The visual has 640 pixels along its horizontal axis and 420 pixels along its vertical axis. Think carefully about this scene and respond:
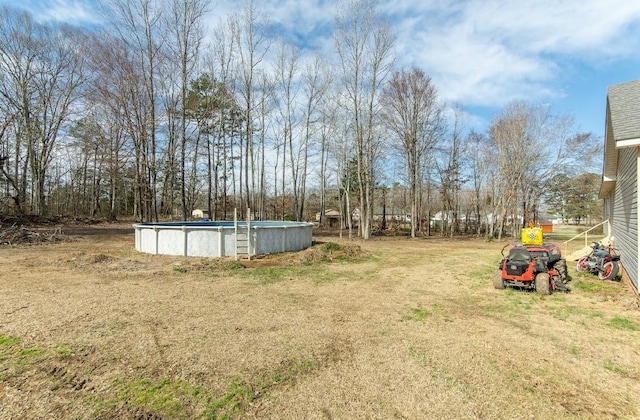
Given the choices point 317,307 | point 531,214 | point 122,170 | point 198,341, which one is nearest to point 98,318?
point 198,341

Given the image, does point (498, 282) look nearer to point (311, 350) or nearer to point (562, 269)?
point (562, 269)

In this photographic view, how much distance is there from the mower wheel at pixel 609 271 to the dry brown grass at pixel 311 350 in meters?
0.71

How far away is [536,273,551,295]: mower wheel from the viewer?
6324 millimetres

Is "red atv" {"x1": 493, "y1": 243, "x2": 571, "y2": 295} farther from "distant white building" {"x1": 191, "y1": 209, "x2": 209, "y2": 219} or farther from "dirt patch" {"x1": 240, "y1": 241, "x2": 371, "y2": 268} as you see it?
"distant white building" {"x1": 191, "y1": 209, "x2": 209, "y2": 219}

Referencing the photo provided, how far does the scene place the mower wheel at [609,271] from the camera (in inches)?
310

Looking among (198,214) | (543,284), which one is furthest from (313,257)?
(198,214)

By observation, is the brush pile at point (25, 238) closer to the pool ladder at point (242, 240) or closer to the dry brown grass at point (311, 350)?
the dry brown grass at point (311, 350)

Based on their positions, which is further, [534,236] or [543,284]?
[534,236]

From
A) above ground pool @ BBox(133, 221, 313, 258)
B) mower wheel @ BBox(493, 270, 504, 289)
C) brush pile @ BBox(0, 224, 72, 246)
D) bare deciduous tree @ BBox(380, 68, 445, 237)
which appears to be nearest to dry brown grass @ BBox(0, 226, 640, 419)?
mower wheel @ BBox(493, 270, 504, 289)

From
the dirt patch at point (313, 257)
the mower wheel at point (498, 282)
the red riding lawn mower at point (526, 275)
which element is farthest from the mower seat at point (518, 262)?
the dirt patch at point (313, 257)

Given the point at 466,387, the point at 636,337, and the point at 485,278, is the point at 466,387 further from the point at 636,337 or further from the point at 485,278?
the point at 485,278

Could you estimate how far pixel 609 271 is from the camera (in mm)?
7965

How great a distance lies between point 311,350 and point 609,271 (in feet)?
27.3

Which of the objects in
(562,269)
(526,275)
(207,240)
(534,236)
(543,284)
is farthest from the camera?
(207,240)
